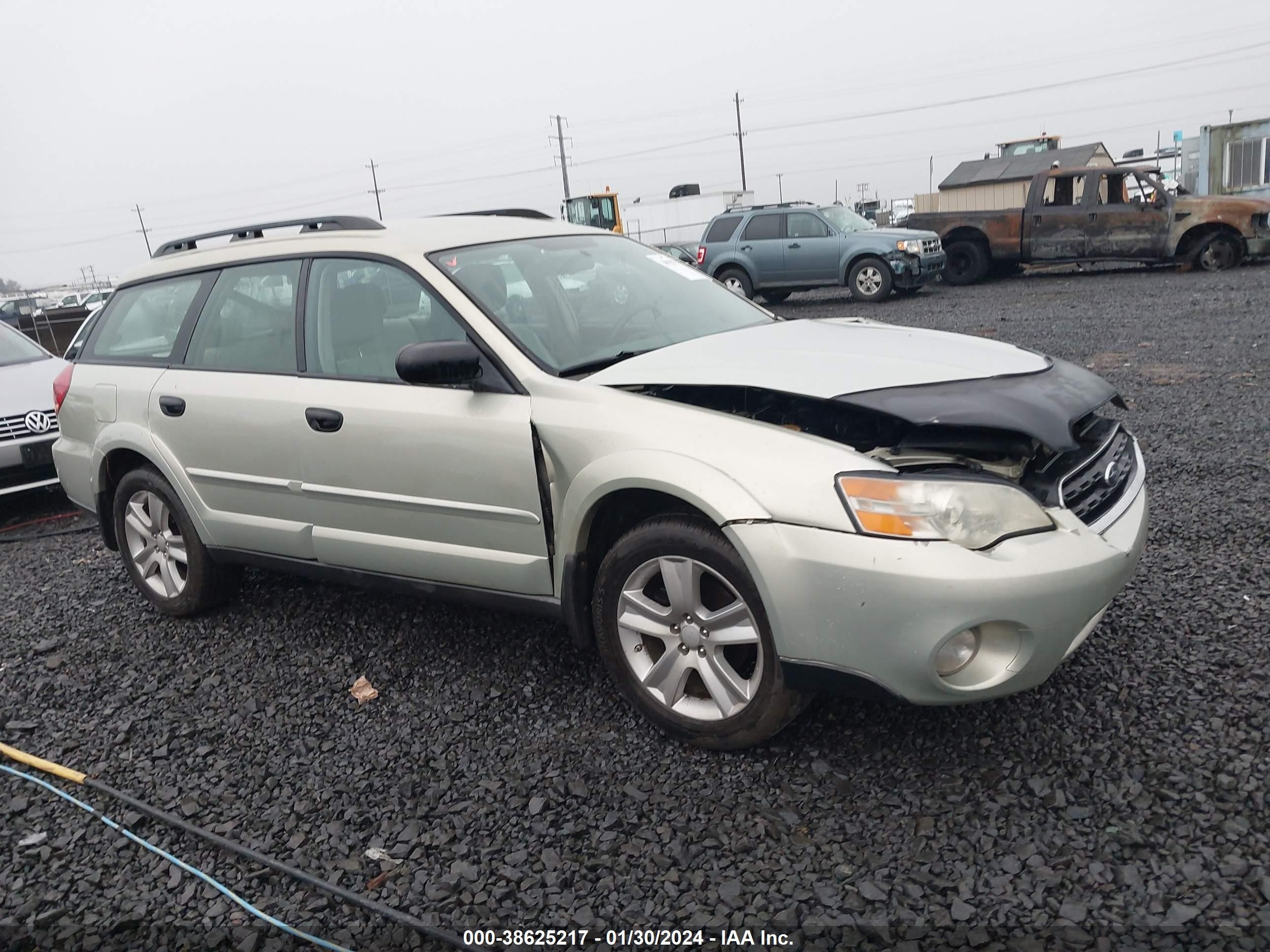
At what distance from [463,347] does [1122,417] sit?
5.74m

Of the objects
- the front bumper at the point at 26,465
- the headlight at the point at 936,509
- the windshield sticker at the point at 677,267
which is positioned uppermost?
the windshield sticker at the point at 677,267

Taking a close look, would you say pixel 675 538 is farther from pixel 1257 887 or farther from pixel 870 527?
pixel 1257 887

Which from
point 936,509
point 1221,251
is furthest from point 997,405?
point 1221,251

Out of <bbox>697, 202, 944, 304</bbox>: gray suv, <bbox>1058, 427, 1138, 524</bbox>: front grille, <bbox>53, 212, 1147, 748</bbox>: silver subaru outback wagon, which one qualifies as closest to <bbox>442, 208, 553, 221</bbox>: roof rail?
<bbox>53, 212, 1147, 748</bbox>: silver subaru outback wagon

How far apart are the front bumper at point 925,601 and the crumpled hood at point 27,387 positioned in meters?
5.86

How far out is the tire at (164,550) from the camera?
434 centimetres

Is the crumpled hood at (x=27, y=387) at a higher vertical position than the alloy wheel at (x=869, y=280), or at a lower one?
higher

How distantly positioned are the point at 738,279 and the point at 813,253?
1491mm

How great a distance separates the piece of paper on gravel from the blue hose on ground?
0.87 m

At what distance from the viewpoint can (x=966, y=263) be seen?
18.1 metres

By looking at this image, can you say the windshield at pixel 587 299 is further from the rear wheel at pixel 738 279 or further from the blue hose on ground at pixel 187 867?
the rear wheel at pixel 738 279

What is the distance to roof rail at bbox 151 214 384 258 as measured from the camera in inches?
158

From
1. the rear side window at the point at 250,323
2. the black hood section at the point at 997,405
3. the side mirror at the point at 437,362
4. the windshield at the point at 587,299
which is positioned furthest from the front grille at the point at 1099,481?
the rear side window at the point at 250,323

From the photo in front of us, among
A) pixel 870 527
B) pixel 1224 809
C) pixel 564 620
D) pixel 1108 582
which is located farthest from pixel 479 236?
pixel 1224 809
